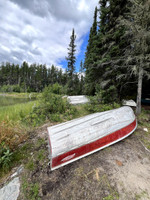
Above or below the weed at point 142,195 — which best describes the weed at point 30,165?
below

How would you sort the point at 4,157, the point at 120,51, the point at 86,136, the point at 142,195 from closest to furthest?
1. the point at 142,195
2. the point at 4,157
3. the point at 86,136
4. the point at 120,51

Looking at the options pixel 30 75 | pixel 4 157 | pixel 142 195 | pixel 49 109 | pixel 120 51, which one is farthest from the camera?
pixel 30 75

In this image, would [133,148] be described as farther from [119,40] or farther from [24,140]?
[119,40]

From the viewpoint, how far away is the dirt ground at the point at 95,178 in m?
1.15

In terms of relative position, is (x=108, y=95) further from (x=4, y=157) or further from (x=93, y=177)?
(x=4, y=157)

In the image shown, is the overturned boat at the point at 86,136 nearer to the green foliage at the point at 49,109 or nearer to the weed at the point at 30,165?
the weed at the point at 30,165

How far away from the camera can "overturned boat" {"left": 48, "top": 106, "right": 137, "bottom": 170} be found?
61.9 inches

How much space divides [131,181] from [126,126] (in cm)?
135

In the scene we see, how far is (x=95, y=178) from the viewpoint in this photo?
1356 mm

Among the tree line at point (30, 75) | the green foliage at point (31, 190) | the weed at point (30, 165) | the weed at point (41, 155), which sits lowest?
the green foliage at point (31, 190)

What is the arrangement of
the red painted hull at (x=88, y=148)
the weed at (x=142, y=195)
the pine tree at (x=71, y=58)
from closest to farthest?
the weed at (x=142, y=195) < the red painted hull at (x=88, y=148) < the pine tree at (x=71, y=58)

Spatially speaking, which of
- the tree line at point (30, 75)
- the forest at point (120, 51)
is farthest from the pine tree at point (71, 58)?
the tree line at point (30, 75)

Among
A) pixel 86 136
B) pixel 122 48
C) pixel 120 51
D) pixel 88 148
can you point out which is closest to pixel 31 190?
pixel 88 148

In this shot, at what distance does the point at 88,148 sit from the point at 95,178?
50cm
